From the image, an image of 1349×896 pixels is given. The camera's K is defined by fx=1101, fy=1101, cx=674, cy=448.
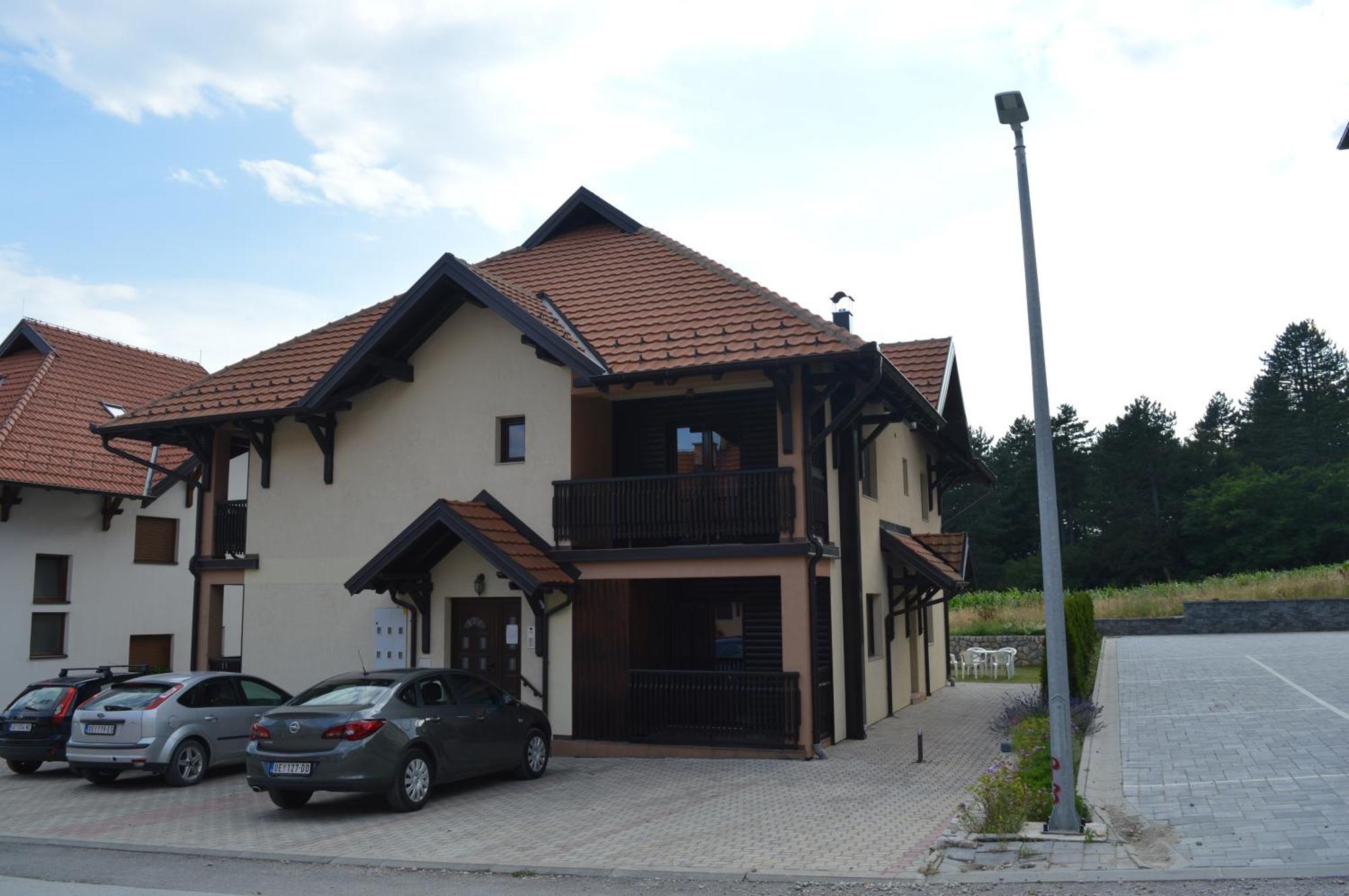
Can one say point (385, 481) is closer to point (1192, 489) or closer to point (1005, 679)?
point (1005, 679)

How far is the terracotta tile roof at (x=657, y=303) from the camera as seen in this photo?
15.6m

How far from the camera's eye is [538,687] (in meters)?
16.7

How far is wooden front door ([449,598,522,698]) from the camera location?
1716 centimetres

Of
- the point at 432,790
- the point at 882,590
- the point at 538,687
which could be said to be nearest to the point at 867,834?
the point at 432,790

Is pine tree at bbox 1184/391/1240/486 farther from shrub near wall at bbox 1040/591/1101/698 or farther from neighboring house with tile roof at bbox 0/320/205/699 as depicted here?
neighboring house with tile roof at bbox 0/320/205/699

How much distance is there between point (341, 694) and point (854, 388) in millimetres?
9036

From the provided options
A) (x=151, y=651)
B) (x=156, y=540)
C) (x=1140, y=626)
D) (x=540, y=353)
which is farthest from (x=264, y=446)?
(x=1140, y=626)

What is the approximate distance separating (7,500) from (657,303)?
14.7 metres

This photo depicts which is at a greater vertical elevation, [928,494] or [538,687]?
[928,494]

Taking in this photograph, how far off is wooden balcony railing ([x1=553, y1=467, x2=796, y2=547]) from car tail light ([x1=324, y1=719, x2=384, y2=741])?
18.4 feet

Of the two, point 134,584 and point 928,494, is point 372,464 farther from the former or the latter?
point 928,494

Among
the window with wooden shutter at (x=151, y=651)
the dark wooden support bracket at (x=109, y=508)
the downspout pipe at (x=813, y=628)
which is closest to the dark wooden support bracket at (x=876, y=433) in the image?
the downspout pipe at (x=813, y=628)

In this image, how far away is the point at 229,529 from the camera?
19688 mm

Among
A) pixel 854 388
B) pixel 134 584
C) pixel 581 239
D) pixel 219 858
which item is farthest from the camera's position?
pixel 134 584
